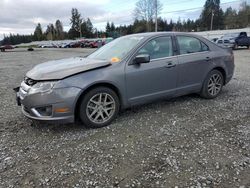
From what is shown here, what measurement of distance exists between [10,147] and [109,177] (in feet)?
5.30

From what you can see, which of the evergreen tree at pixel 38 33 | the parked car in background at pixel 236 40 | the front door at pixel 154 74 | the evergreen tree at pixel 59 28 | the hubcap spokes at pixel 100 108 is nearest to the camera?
the hubcap spokes at pixel 100 108

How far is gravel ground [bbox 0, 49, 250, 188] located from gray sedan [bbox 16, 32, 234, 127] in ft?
1.12

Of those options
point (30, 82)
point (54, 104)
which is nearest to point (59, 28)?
point (30, 82)

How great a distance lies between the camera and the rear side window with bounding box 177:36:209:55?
4.54 metres

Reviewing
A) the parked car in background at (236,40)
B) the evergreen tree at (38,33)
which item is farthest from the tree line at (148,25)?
the parked car in background at (236,40)

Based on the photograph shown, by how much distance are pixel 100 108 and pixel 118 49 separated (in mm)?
1260

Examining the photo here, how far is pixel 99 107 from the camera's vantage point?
370 cm

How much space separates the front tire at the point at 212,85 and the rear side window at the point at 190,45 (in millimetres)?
589

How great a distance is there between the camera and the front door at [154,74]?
3.92m

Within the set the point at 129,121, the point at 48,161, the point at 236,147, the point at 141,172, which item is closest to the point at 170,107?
the point at 129,121

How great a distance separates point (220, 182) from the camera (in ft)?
7.79

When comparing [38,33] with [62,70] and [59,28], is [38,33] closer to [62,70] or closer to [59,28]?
[59,28]

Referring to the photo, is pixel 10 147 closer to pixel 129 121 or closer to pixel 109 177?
pixel 109 177

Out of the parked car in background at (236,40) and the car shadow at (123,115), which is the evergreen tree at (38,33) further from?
the car shadow at (123,115)
